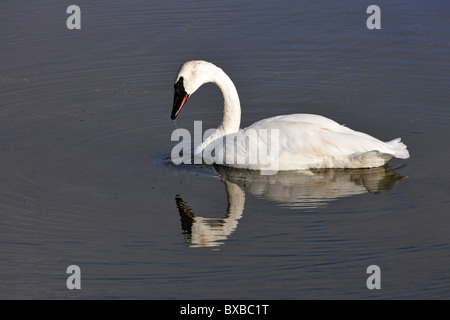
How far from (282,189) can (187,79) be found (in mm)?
2159

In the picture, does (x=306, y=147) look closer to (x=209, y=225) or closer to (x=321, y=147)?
(x=321, y=147)

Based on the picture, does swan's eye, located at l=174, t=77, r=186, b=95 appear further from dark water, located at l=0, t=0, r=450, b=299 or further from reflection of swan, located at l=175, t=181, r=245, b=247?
reflection of swan, located at l=175, t=181, r=245, b=247

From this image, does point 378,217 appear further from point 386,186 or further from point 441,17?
point 441,17

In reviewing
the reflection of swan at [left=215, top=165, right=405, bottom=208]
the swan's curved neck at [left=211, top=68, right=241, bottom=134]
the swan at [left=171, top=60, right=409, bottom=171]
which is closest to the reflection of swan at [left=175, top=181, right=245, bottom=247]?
the reflection of swan at [left=215, top=165, right=405, bottom=208]

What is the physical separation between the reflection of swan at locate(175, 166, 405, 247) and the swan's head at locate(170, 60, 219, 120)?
1.08 meters

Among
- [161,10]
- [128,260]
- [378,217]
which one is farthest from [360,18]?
[128,260]

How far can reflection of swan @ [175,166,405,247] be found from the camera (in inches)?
349

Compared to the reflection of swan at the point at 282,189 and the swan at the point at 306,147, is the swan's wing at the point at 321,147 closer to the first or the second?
the swan at the point at 306,147

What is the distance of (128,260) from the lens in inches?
318

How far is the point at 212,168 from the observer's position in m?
10.7

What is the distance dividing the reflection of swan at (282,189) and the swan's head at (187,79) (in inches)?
42.5

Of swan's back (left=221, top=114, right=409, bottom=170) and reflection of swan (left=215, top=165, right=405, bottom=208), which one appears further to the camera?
swan's back (left=221, top=114, right=409, bottom=170)

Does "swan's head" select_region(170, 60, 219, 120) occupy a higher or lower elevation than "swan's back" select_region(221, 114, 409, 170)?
higher

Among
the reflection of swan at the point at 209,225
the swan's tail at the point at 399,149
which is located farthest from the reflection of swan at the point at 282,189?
the swan's tail at the point at 399,149
